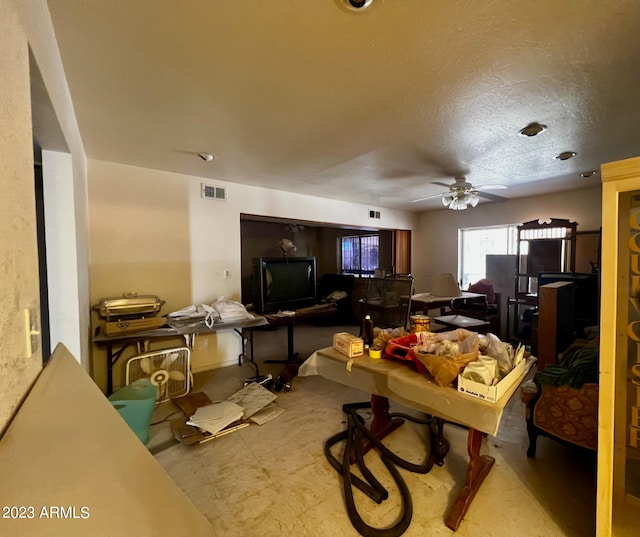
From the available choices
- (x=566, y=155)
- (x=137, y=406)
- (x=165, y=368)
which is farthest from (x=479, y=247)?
(x=137, y=406)

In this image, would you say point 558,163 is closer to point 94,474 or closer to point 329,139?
point 329,139

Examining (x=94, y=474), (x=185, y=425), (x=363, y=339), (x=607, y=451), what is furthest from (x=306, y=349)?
(x=94, y=474)

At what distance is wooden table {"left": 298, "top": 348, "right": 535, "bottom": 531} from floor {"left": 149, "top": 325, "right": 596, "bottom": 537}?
8cm

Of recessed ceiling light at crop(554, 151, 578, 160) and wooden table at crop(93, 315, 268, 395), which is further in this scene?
recessed ceiling light at crop(554, 151, 578, 160)

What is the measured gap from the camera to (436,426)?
6.82 feet

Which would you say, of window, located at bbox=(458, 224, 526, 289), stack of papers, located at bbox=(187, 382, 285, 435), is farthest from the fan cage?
window, located at bbox=(458, 224, 526, 289)

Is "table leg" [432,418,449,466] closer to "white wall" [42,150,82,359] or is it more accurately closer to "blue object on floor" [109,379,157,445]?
"blue object on floor" [109,379,157,445]

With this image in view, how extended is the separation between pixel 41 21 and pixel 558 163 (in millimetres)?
4139

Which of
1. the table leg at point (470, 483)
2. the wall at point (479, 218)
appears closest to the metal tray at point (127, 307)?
the table leg at point (470, 483)

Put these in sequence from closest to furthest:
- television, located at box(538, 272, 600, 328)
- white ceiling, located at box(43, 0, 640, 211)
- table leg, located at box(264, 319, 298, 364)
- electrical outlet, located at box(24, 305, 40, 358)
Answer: electrical outlet, located at box(24, 305, 40, 358)
white ceiling, located at box(43, 0, 640, 211)
television, located at box(538, 272, 600, 328)
table leg, located at box(264, 319, 298, 364)

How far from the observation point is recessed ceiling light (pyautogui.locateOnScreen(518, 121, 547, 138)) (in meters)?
2.22

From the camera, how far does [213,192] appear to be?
369 centimetres

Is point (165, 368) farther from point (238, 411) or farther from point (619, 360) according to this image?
point (619, 360)

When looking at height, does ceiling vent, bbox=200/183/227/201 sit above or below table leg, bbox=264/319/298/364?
above
